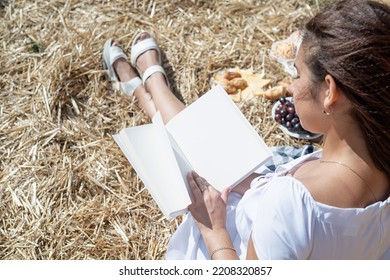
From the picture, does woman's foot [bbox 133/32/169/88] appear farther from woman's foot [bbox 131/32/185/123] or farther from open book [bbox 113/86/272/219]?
open book [bbox 113/86/272/219]

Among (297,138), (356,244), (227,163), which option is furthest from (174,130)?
(356,244)

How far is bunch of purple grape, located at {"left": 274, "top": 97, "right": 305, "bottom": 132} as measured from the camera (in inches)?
109

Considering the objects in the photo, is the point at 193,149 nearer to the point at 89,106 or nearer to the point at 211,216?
the point at 211,216

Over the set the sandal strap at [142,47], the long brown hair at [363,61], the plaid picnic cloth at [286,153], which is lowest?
the plaid picnic cloth at [286,153]

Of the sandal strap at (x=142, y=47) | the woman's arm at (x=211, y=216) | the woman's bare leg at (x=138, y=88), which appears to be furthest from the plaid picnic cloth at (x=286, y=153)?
the sandal strap at (x=142, y=47)

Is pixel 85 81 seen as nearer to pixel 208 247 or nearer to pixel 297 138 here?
pixel 297 138

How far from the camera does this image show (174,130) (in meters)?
2.34

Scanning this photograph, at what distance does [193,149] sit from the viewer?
2266mm

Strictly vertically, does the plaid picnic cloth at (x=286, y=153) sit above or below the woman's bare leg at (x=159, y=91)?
below

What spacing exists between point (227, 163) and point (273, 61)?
1097 millimetres

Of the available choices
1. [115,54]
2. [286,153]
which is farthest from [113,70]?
[286,153]

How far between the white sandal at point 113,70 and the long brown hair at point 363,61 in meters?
1.51

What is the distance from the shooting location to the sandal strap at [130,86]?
294 centimetres

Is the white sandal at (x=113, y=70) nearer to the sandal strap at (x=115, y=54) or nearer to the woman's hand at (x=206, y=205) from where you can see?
the sandal strap at (x=115, y=54)
